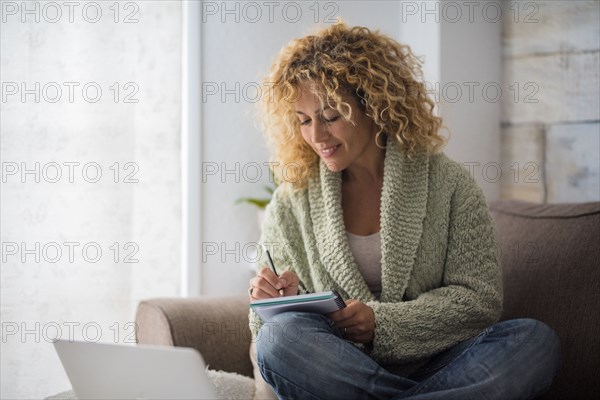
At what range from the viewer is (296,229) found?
6.69 feet

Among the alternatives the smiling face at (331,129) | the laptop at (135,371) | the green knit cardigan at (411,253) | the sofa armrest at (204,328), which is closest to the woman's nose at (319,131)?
the smiling face at (331,129)

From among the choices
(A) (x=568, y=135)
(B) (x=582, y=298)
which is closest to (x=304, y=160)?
(B) (x=582, y=298)

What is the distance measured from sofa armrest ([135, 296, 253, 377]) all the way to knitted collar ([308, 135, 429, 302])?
1.17 feet

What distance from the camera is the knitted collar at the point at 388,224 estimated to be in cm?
189

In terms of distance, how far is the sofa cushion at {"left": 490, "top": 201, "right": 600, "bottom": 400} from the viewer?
1886 mm

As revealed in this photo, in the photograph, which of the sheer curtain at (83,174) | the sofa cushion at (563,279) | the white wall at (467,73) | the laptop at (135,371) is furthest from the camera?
the white wall at (467,73)

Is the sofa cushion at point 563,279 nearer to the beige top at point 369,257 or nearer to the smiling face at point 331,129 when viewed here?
the beige top at point 369,257

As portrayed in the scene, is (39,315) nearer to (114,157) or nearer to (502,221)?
(114,157)

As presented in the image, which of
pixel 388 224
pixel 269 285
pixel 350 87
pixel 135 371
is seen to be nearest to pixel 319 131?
pixel 350 87

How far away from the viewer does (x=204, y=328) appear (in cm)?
208

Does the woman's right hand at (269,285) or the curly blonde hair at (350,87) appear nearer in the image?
the woman's right hand at (269,285)

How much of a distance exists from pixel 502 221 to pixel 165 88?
123cm

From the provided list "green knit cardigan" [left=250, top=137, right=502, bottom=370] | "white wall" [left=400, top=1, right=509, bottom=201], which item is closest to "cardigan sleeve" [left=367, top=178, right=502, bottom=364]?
"green knit cardigan" [left=250, top=137, right=502, bottom=370]

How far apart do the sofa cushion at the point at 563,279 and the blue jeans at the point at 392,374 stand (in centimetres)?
26
